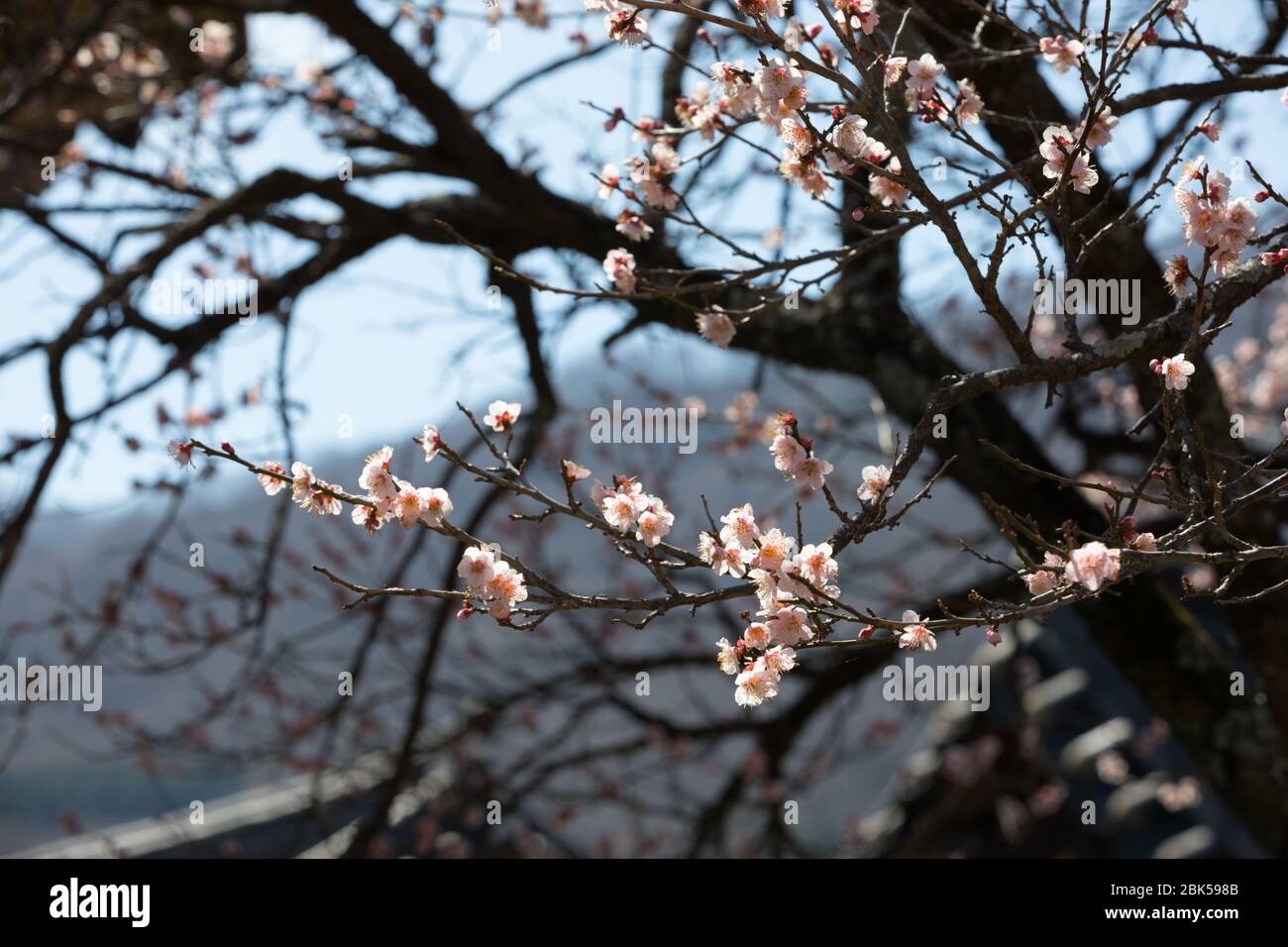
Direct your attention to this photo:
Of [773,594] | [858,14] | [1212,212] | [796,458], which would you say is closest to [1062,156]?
[1212,212]

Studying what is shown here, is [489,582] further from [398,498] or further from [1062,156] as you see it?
[1062,156]

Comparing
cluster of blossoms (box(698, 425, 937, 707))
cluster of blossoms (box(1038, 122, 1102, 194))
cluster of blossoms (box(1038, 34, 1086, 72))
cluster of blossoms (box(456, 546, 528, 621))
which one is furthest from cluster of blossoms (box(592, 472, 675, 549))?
cluster of blossoms (box(1038, 34, 1086, 72))

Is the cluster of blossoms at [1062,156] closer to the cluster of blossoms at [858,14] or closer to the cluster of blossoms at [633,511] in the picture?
the cluster of blossoms at [858,14]

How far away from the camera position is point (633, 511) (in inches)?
73.7

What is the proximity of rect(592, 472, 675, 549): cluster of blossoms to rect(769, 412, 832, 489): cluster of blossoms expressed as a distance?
7.8 inches

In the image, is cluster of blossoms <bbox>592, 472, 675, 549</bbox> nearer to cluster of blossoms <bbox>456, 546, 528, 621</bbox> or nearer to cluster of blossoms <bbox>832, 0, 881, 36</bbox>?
cluster of blossoms <bbox>456, 546, 528, 621</bbox>

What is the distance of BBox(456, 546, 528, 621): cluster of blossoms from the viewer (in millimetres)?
1741

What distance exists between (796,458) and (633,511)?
27cm

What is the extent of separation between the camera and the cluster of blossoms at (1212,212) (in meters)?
1.83

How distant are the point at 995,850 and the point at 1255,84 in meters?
5.42

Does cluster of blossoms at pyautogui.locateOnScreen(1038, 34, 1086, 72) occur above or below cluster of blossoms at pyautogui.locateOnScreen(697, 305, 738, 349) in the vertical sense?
above

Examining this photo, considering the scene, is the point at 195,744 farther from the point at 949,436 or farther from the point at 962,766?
the point at 962,766

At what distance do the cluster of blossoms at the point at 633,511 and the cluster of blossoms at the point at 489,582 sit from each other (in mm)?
178

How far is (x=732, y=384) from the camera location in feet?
45.0
